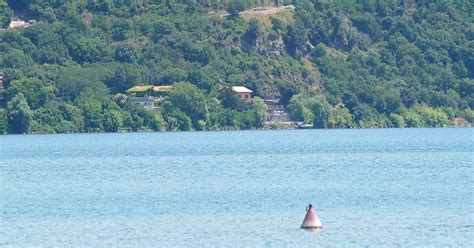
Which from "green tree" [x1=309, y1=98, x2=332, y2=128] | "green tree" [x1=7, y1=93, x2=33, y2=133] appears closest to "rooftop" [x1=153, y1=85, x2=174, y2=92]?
"green tree" [x1=309, y1=98, x2=332, y2=128]

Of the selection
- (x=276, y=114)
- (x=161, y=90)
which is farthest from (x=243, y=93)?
(x=161, y=90)

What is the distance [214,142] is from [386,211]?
8187cm

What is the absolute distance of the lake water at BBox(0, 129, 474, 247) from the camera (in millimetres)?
51062

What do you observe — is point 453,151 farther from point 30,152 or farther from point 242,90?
point 242,90

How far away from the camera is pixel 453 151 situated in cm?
11494

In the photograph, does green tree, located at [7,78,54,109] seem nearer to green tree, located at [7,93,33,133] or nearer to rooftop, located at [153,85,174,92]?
green tree, located at [7,93,33,133]

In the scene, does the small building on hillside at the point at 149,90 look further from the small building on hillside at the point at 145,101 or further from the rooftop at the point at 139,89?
the small building on hillside at the point at 145,101

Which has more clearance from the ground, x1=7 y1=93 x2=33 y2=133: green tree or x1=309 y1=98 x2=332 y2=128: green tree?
x1=7 y1=93 x2=33 y2=133: green tree

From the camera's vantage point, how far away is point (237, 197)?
6606 centimetres

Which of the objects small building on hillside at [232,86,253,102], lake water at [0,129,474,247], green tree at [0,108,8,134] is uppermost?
lake water at [0,129,474,247]

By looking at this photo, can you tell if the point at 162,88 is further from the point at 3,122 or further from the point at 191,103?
the point at 3,122

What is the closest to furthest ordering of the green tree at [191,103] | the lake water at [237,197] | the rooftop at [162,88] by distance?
1. the lake water at [237,197]
2. the green tree at [191,103]
3. the rooftop at [162,88]

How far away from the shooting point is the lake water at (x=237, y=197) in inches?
2010

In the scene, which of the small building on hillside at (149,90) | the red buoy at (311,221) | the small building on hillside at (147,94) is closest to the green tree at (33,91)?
the small building on hillside at (147,94)
